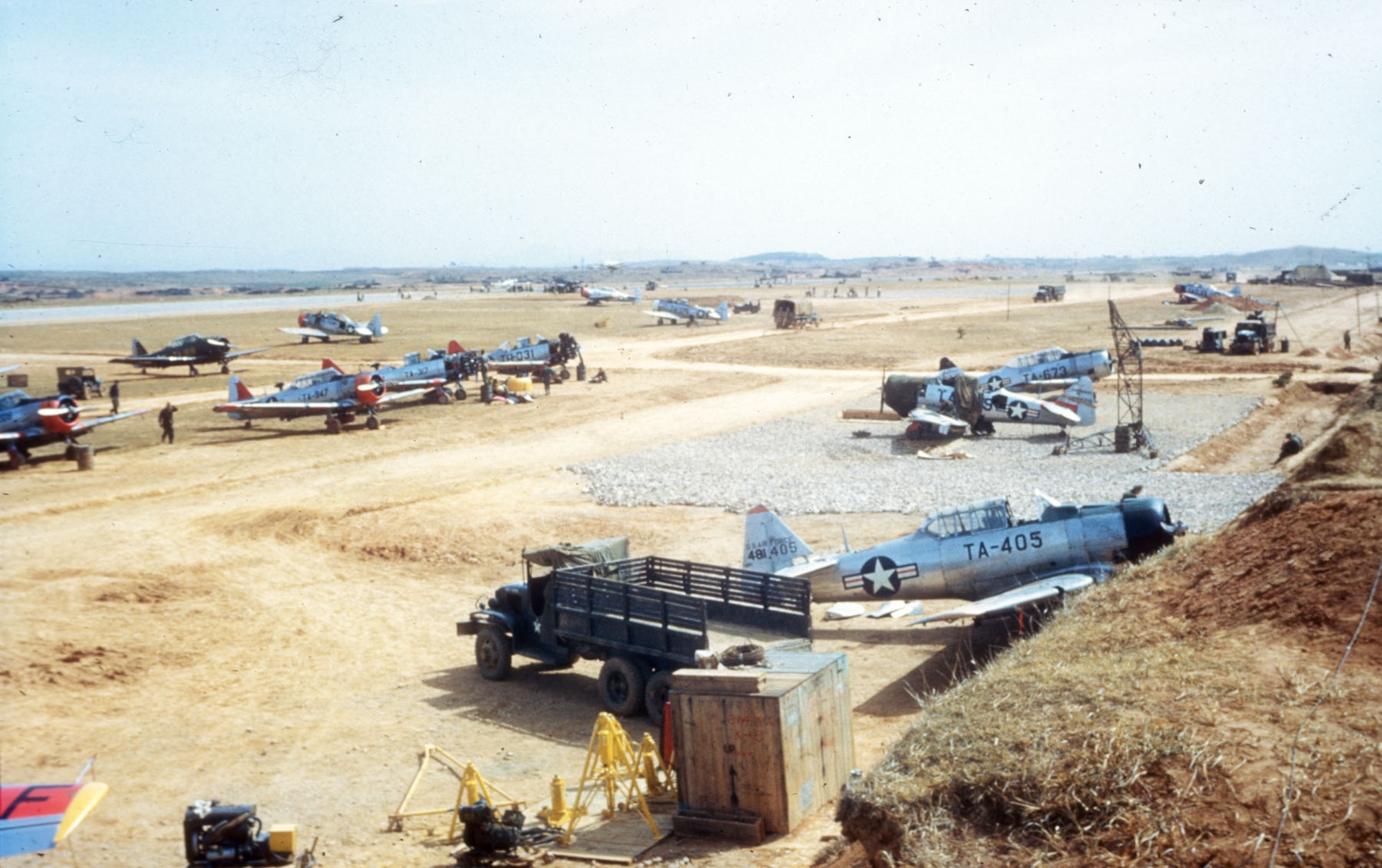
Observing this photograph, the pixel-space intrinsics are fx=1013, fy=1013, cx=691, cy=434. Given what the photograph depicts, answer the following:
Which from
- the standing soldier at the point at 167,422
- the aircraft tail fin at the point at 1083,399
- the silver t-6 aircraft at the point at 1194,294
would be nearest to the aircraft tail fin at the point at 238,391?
the standing soldier at the point at 167,422

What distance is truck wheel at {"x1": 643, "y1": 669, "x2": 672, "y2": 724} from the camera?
13.0 metres

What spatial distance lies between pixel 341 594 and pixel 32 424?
18030 millimetres

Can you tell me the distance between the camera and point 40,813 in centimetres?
686

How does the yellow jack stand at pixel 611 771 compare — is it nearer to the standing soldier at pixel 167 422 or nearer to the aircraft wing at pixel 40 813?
the aircraft wing at pixel 40 813

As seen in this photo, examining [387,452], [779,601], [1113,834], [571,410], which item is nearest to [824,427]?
[571,410]

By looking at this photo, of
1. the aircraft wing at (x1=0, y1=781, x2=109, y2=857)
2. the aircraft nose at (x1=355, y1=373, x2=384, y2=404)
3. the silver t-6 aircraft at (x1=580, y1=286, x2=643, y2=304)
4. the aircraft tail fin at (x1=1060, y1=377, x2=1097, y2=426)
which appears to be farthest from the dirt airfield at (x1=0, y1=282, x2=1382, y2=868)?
the silver t-6 aircraft at (x1=580, y1=286, x2=643, y2=304)

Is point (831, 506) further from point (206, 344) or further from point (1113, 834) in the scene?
point (206, 344)

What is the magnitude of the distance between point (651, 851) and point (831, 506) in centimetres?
1553

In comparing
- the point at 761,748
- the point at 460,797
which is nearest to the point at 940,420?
the point at 761,748

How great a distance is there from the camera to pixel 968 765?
7945 mm

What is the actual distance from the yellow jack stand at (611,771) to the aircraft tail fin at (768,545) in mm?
6716

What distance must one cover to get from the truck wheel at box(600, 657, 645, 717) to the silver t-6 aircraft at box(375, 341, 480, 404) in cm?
3154

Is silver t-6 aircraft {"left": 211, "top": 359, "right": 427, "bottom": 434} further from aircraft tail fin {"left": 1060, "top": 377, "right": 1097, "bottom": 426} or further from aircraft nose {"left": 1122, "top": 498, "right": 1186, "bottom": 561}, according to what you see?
aircraft nose {"left": 1122, "top": 498, "right": 1186, "bottom": 561}

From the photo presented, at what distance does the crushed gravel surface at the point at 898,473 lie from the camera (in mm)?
24078
